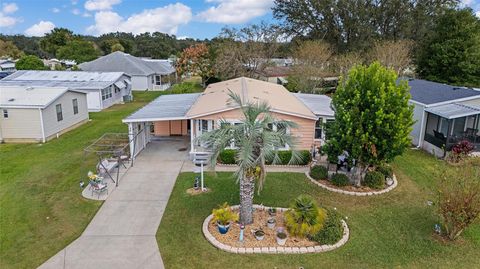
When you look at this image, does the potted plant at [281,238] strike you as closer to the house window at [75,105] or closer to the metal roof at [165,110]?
the metal roof at [165,110]

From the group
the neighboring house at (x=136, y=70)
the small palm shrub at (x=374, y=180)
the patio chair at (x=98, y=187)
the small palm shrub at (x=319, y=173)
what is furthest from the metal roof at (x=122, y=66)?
the small palm shrub at (x=374, y=180)

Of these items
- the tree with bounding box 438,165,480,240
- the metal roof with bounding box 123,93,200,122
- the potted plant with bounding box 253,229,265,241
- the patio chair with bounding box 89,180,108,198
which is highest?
the metal roof with bounding box 123,93,200,122

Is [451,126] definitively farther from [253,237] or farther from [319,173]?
[253,237]

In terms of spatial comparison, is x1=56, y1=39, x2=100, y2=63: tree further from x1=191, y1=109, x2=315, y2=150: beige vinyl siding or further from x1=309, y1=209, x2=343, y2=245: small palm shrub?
x1=309, y1=209, x2=343, y2=245: small palm shrub

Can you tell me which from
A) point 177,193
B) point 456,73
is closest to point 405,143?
point 177,193

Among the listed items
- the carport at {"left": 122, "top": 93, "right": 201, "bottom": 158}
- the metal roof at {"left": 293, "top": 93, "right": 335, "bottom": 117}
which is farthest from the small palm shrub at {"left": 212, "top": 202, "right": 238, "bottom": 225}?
the metal roof at {"left": 293, "top": 93, "right": 335, "bottom": 117}

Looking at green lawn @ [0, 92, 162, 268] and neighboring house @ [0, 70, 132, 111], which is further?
neighboring house @ [0, 70, 132, 111]
